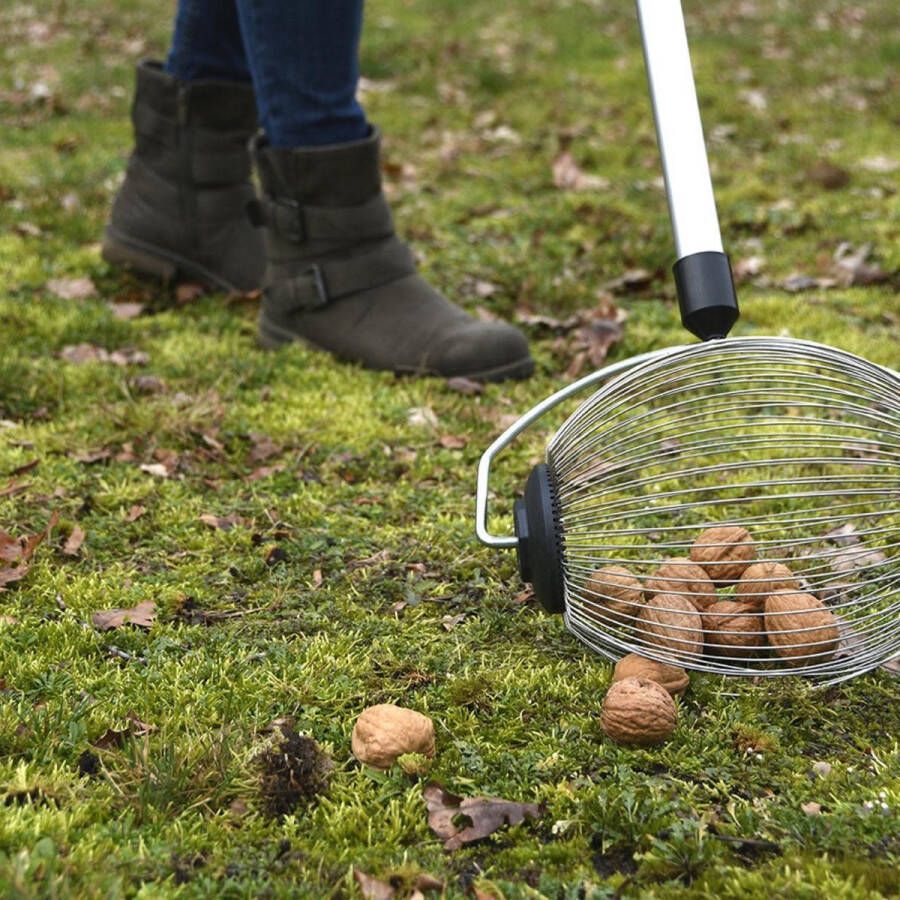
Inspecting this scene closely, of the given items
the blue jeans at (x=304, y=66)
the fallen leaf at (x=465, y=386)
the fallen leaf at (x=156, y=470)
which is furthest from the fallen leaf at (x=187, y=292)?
the fallen leaf at (x=156, y=470)

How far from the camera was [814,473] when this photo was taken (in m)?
2.95

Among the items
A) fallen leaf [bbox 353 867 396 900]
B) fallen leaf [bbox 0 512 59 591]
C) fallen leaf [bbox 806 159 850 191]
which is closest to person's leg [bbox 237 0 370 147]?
fallen leaf [bbox 0 512 59 591]

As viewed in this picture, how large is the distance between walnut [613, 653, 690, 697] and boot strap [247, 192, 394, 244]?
198 centimetres

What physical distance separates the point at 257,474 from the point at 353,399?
544 mm

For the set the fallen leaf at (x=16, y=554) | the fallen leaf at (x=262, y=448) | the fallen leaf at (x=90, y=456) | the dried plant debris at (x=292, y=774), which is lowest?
the fallen leaf at (x=262, y=448)

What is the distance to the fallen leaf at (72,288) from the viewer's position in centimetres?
408

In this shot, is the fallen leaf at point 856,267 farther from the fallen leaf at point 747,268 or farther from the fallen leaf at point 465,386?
the fallen leaf at point 465,386

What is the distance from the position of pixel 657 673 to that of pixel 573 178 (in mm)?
4277

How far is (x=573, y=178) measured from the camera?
576 centimetres

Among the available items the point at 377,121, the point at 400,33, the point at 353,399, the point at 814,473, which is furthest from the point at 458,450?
the point at 400,33

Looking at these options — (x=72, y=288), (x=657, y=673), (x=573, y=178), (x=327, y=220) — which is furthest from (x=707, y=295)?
(x=573, y=178)

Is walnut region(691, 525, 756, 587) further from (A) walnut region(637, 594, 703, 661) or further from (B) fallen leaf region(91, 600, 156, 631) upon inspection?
(B) fallen leaf region(91, 600, 156, 631)

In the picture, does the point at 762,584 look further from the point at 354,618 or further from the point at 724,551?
the point at 354,618

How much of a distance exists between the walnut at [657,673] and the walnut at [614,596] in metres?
0.07
